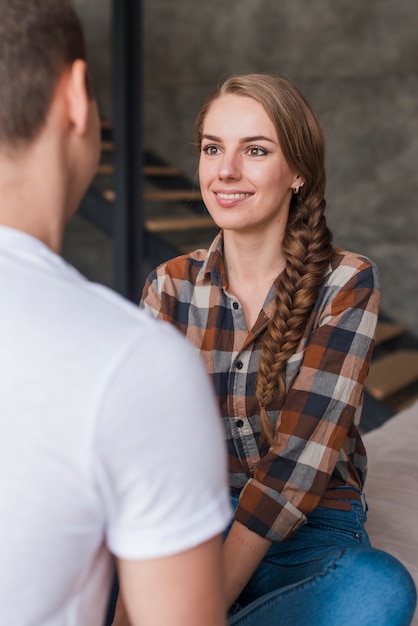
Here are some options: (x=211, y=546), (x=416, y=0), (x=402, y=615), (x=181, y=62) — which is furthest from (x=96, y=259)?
(x=211, y=546)

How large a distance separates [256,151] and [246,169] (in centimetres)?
4

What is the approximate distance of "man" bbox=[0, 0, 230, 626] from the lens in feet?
1.95

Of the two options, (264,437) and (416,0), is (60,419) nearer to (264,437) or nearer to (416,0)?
(264,437)

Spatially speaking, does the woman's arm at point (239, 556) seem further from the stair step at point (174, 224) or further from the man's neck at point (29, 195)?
the stair step at point (174, 224)

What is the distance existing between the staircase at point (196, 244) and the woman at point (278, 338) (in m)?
1.52

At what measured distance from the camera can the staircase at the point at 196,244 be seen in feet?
12.4

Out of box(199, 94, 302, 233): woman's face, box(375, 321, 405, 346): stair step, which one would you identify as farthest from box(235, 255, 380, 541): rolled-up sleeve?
box(375, 321, 405, 346): stair step

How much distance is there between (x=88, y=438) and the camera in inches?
23.3

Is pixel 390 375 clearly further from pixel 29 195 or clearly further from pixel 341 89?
pixel 29 195

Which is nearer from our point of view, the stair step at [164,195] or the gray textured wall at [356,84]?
the stair step at [164,195]

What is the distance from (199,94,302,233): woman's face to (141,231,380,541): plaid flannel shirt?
0.42ft

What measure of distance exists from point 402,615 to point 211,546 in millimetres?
586

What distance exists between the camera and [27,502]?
61 cm

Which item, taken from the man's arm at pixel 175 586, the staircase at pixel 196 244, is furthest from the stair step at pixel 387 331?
the man's arm at pixel 175 586
